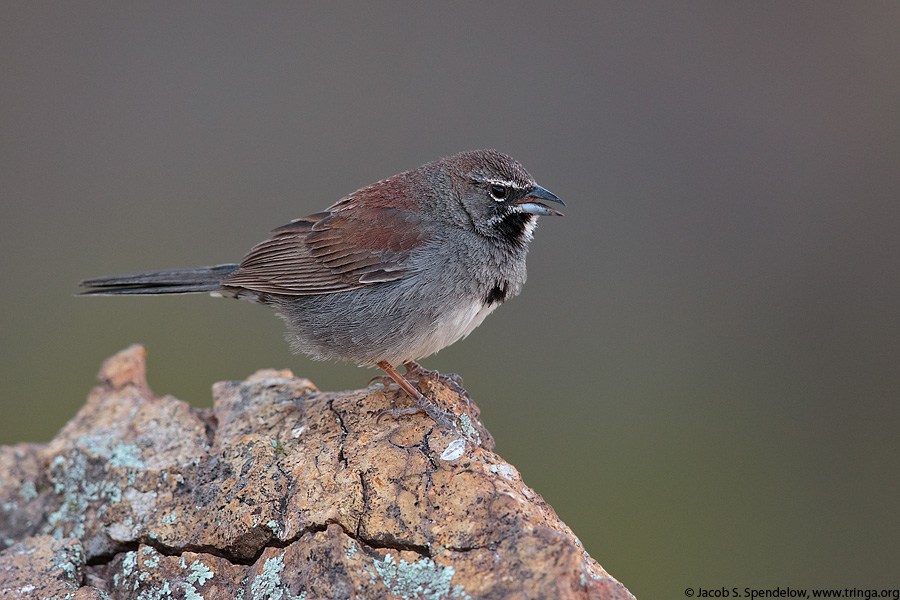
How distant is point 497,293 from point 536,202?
1.90ft

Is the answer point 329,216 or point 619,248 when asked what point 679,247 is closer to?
point 619,248

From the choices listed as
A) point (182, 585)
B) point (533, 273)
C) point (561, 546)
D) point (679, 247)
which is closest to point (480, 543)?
point (561, 546)

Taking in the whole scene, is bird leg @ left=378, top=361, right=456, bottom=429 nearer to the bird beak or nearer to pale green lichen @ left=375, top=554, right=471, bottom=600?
pale green lichen @ left=375, top=554, right=471, bottom=600

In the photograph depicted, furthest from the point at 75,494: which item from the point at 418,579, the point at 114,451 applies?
the point at 418,579

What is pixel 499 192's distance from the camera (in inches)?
189

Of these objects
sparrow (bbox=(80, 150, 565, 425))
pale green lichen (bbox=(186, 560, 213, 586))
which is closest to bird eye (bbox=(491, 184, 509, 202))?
sparrow (bbox=(80, 150, 565, 425))

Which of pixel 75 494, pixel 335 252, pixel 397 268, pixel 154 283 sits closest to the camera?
pixel 75 494

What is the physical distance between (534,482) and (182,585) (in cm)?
423

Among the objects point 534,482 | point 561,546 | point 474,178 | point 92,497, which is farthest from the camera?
point 534,482

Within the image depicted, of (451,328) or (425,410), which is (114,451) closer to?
(425,410)

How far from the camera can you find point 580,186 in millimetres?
9211

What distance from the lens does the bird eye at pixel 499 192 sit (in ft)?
15.7

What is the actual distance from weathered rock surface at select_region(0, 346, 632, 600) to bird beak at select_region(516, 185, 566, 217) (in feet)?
3.60

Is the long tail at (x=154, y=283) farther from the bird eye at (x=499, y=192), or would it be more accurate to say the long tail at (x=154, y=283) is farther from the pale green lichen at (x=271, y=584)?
the pale green lichen at (x=271, y=584)
